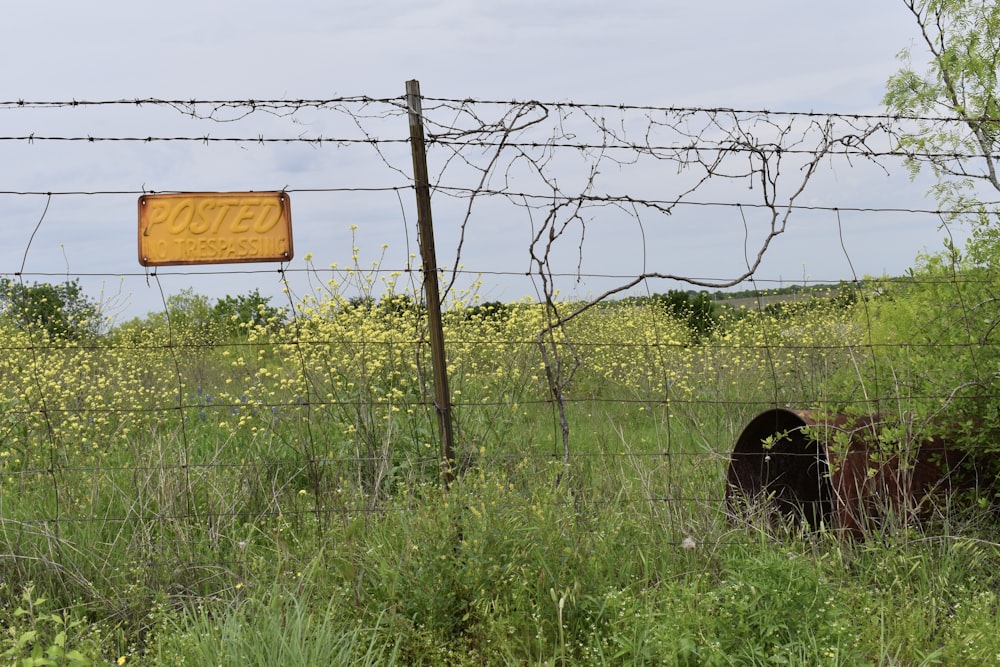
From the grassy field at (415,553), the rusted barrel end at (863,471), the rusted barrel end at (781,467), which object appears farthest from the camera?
the rusted barrel end at (781,467)

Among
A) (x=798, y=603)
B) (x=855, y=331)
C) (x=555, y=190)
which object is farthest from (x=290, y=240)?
(x=855, y=331)

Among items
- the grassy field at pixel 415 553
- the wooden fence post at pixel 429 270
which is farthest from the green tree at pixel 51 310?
the wooden fence post at pixel 429 270

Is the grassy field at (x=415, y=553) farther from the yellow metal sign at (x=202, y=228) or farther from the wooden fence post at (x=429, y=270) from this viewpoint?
the yellow metal sign at (x=202, y=228)

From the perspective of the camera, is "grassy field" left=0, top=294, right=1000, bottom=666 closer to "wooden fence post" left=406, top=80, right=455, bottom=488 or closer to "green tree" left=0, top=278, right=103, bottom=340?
"wooden fence post" left=406, top=80, right=455, bottom=488

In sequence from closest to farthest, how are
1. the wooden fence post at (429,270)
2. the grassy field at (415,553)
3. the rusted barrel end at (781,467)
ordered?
1. the grassy field at (415,553)
2. the wooden fence post at (429,270)
3. the rusted barrel end at (781,467)

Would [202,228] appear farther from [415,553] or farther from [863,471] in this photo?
[863,471]

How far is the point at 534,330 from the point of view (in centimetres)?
723

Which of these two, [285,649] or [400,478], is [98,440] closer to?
[400,478]

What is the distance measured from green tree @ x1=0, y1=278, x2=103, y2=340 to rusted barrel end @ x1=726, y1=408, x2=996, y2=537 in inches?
262

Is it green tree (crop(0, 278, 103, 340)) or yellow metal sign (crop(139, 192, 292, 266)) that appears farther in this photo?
green tree (crop(0, 278, 103, 340))

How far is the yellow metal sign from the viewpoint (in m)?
3.59

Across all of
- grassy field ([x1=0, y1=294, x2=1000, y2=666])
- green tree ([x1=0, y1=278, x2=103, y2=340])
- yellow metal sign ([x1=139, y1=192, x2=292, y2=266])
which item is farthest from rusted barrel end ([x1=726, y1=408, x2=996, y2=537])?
green tree ([x1=0, y1=278, x2=103, y2=340])

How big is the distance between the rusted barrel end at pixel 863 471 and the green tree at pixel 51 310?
21.8ft

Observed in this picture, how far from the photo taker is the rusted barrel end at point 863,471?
390cm
